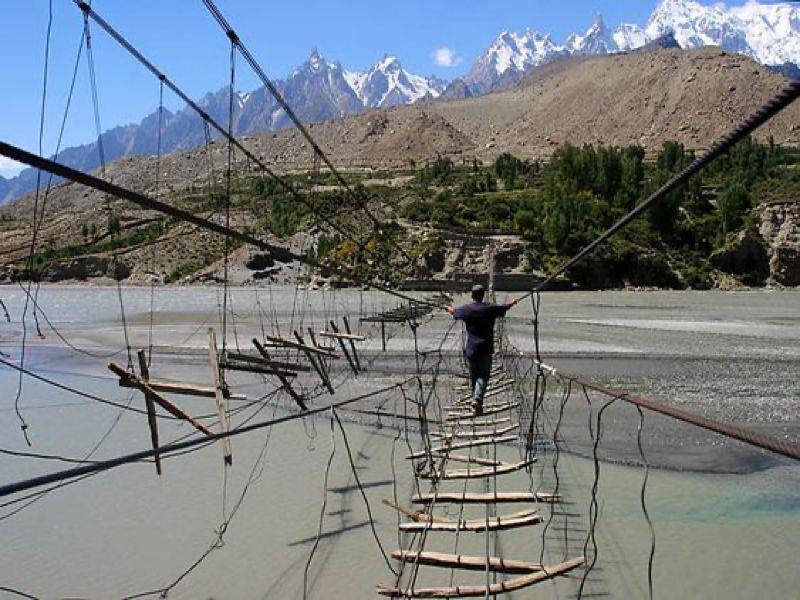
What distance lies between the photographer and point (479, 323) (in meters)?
7.31

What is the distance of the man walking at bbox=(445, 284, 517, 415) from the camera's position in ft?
23.9

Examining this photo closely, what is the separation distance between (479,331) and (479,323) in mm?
97

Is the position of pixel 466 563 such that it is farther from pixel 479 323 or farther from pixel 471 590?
pixel 479 323

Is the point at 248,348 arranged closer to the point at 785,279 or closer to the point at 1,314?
the point at 1,314

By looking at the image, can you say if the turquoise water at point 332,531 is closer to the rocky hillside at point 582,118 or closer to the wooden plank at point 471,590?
the wooden plank at point 471,590

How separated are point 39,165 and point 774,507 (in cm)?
713

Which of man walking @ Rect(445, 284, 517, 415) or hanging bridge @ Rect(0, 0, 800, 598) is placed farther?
man walking @ Rect(445, 284, 517, 415)

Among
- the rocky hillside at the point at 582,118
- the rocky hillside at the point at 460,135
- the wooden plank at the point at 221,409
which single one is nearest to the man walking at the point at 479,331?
the wooden plank at the point at 221,409

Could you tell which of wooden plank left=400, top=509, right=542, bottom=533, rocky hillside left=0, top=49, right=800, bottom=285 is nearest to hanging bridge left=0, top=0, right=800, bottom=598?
wooden plank left=400, top=509, right=542, bottom=533

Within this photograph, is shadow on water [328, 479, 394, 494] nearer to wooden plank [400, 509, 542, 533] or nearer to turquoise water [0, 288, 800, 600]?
turquoise water [0, 288, 800, 600]

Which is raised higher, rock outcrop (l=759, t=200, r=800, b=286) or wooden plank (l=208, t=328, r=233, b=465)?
rock outcrop (l=759, t=200, r=800, b=286)

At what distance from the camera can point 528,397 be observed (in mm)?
11688

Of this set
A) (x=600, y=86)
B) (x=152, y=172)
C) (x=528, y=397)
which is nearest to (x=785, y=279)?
(x=528, y=397)

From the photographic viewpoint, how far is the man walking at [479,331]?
727 centimetres
